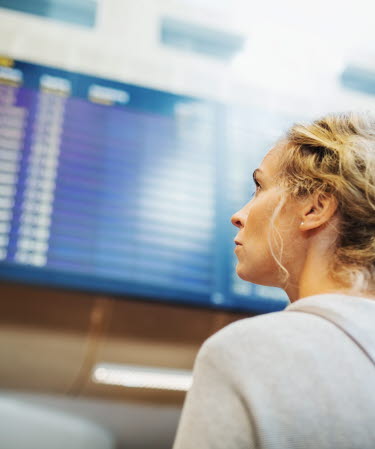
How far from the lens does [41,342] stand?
1799mm

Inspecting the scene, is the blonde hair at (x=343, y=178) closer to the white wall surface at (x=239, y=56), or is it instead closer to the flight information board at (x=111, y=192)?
the flight information board at (x=111, y=192)

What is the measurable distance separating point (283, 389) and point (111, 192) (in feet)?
4.36

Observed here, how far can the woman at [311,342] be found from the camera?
2.11 feet

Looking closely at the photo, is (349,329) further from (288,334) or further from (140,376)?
(140,376)

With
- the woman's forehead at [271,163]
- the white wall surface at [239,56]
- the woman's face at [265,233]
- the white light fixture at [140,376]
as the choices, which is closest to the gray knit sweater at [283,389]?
the woman's face at [265,233]

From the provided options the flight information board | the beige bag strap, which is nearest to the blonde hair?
the beige bag strap

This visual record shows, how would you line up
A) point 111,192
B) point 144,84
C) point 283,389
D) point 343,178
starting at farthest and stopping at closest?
point 144,84 < point 111,192 < point 343,178 < point 283,389

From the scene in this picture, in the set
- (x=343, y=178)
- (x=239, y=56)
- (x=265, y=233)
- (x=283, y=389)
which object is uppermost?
(x=239, y=56)

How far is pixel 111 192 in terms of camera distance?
1897 millimetres

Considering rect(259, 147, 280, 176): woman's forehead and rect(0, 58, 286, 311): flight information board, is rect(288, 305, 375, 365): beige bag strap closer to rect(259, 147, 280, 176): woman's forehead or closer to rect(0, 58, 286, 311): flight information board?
rect(259, 147, 280, 176): woman's forehead

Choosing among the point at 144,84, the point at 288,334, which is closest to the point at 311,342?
the point at 288,334

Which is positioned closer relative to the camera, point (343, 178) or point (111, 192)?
point (343, 178)

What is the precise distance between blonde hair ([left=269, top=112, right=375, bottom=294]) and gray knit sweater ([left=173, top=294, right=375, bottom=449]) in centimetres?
14

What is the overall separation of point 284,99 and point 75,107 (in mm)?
870
